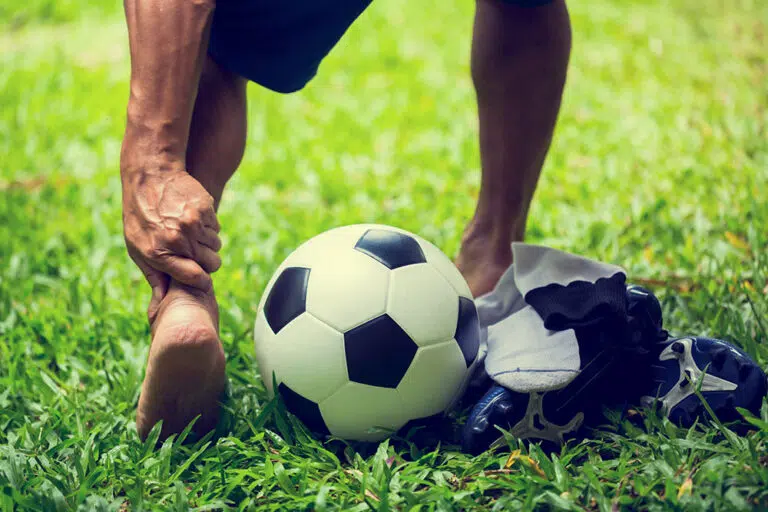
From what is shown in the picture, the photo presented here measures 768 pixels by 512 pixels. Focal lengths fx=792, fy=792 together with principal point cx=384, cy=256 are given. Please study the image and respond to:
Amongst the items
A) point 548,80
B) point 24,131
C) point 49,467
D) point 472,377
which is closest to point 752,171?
point 548,80

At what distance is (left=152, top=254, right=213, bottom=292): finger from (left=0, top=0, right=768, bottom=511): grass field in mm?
381

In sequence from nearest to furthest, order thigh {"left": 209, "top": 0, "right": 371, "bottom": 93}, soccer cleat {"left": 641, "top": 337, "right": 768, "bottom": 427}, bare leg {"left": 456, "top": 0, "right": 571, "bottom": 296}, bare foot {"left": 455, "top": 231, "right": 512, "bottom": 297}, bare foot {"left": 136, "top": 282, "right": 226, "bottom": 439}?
bare foot {"left": 136, "top": 282, "right": 226, "bottom": 439} → soccer cleat {"left": 641, "top": 337, "right": 768, "bottom": 427} → thigh {"left": 209, "top": 0, "right": 371, "bottom": 93} → bare leg {"left": 456, "top": 0, "right": 571, "bottom": 296} → bare foot {"left": 455, "top": 231, "right": 512, "bottom": 297}

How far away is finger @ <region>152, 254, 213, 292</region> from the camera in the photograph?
1791 mm

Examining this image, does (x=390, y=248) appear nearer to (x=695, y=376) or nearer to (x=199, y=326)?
(x=199, y=326)

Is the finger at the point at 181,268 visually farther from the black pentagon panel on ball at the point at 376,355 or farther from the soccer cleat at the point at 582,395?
the soccer cleat at the point at 582,395

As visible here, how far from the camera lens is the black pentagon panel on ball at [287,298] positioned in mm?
1881

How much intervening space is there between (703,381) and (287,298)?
3.23ft

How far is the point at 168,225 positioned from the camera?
177 centimetres

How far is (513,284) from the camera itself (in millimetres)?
2195

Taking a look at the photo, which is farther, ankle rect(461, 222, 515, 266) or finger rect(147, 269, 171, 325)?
ankle rect(461, 222, 515, 266)

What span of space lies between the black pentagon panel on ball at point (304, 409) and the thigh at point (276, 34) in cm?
84

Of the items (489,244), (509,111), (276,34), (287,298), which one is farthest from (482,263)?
(276,34)

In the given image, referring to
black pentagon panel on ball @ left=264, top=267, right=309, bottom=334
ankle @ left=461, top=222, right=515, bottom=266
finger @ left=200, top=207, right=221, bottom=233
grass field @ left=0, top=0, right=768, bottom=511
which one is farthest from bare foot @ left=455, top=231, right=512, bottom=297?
finger @ left=200, top=207, right=221, bottom=233

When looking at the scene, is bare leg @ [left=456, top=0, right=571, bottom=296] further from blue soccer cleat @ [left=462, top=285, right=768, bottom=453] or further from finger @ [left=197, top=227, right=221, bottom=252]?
finger @ [left=197, top=227, right=221, bottom=252]
